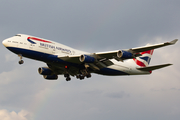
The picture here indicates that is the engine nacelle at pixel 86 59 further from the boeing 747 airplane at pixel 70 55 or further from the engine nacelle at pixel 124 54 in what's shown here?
the engine nacelle at pixel 124 54

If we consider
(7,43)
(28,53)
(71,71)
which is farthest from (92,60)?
(7,43)

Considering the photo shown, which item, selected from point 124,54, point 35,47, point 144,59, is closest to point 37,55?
point 35,47

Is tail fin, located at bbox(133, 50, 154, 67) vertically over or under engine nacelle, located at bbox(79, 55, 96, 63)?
over

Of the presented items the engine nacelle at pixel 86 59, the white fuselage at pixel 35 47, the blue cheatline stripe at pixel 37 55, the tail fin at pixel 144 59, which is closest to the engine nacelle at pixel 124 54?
the engine nacelle at pixel 86 59

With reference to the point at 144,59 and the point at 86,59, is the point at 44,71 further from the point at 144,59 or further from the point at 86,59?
the point at 144,59

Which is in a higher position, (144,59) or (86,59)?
(144,59)

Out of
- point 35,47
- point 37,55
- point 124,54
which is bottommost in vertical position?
point 124,54

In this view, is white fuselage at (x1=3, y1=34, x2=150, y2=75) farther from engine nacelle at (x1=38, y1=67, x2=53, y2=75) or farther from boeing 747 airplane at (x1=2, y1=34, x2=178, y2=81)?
engine nacelle at (x1=38, y1=67, x2=53, y2=75)

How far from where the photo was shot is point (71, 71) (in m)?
49.8

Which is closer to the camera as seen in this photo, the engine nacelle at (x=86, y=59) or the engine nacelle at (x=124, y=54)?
the engine nacelle at (x=124, y=54)

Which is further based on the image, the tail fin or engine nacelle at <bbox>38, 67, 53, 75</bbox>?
the tail fin

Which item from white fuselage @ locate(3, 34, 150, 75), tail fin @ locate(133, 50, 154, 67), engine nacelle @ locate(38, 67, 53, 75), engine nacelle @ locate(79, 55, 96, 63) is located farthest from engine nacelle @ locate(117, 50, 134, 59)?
engine nacelle @ locate(38, 67, 53, 75)

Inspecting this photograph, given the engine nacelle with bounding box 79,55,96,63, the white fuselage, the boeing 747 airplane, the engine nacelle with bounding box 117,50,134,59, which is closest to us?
the engine nacelle with bounding box 117,50,134,59

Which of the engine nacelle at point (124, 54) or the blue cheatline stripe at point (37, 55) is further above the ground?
the blue cheatline stripe at point (37, 55)
